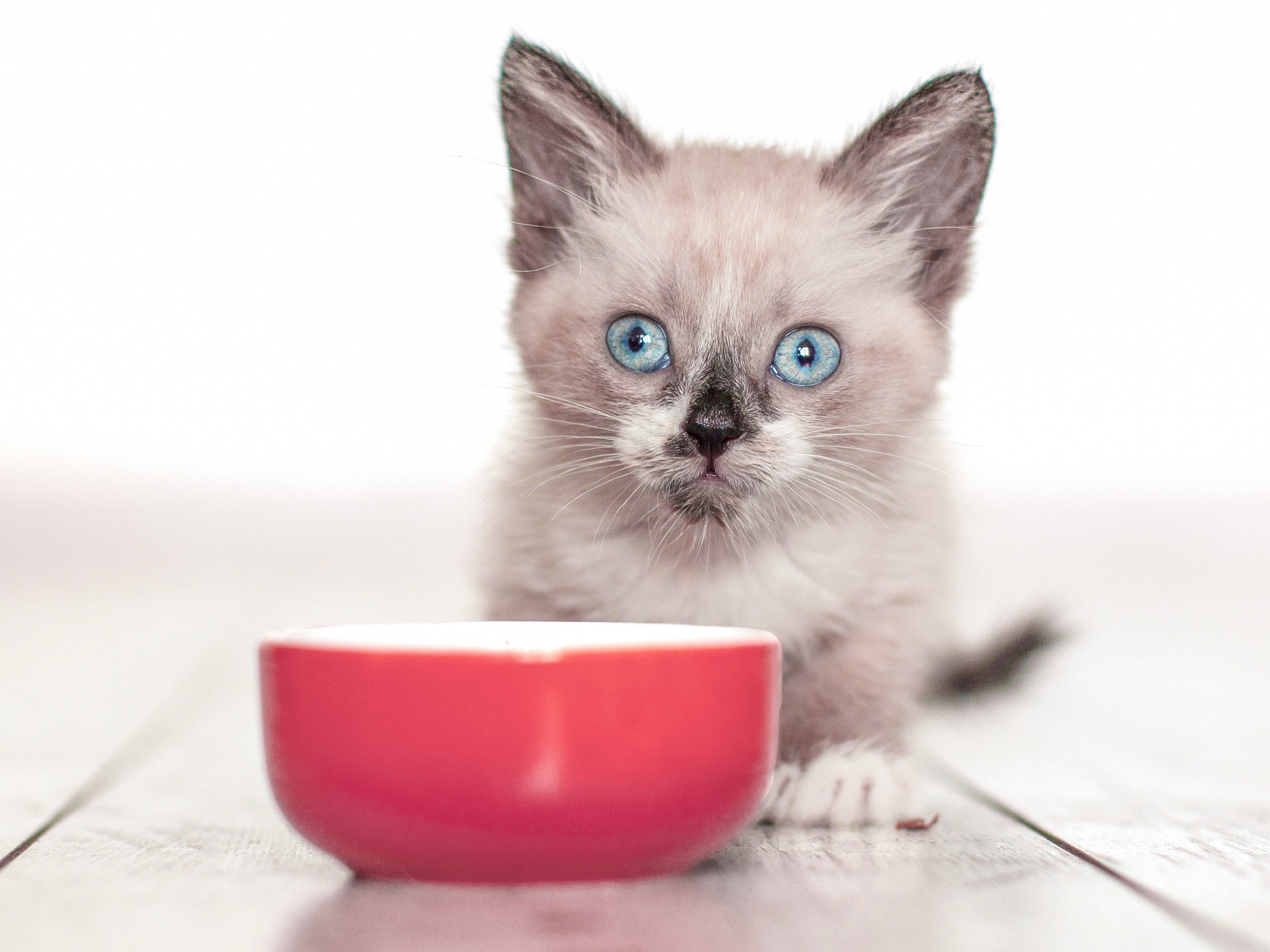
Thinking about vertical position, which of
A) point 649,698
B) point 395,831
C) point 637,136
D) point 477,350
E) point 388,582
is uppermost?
point 637,136

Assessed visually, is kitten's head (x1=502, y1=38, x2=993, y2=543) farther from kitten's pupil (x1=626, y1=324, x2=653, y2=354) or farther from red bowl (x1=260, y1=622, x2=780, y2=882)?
red bowl (x1=260, y1=622, x2=780, y2=882)

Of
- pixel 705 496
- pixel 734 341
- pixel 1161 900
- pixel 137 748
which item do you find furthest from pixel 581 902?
pixel 137 748

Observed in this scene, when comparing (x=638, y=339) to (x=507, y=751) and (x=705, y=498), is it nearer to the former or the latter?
(x=705, y=498)

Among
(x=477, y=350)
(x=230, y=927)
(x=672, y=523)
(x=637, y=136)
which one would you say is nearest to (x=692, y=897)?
(x=230, y=927)

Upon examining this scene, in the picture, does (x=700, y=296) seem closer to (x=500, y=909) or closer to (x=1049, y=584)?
(x=500, y=909)

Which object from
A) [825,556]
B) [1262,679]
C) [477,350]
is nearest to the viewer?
[825,556]

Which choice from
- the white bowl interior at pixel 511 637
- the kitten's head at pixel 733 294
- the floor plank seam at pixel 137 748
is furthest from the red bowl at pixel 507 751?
the kitten's head at pixel 733 294

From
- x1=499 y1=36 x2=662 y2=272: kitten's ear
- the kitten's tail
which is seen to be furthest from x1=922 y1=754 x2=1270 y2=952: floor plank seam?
x1=499 y1=36 x2=662 y2=272: kitten's ear
